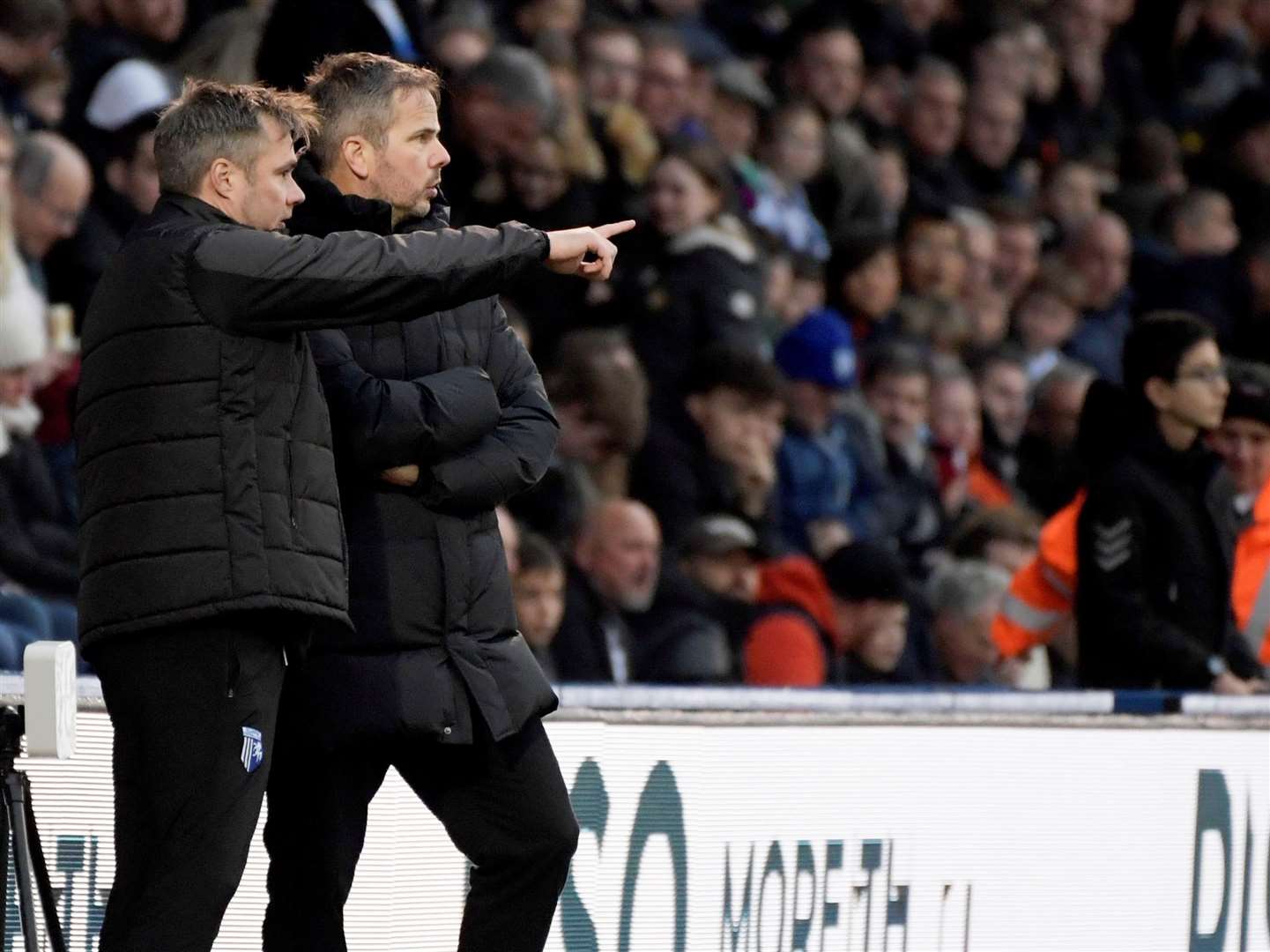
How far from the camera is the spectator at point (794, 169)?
10.5 m

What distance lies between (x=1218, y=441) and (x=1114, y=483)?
1.16m

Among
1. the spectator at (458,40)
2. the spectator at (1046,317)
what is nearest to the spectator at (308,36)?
the spectator at (458,40)

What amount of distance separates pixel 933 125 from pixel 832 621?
4305 millimetres

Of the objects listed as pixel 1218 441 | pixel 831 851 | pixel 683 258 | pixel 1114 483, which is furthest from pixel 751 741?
pixel 683 258

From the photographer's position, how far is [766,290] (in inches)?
388

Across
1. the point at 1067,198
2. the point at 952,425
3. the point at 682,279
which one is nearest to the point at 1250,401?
the point at 682,279

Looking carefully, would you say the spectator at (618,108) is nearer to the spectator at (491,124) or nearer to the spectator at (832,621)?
the spectator at (491,124)

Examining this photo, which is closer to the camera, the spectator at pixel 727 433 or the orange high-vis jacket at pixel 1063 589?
the orange high-vis jacket at pixel 1063 589

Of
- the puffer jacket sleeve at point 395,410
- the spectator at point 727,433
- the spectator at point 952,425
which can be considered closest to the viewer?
the puffer jacket sleeve at point 395,410

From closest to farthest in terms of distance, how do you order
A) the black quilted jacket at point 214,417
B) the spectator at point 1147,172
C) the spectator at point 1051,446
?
the black quilted jacket at point 214,417, the spectator at point 1051,446, the spectator at point 1147,172

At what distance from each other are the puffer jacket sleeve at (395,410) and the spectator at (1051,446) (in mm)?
6684

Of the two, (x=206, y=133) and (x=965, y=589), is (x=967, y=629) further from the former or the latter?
(x=206, y=133)

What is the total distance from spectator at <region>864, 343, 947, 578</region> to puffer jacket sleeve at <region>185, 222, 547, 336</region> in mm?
5783

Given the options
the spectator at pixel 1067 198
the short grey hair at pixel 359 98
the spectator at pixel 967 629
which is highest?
the spectator at pixel 1067 198
